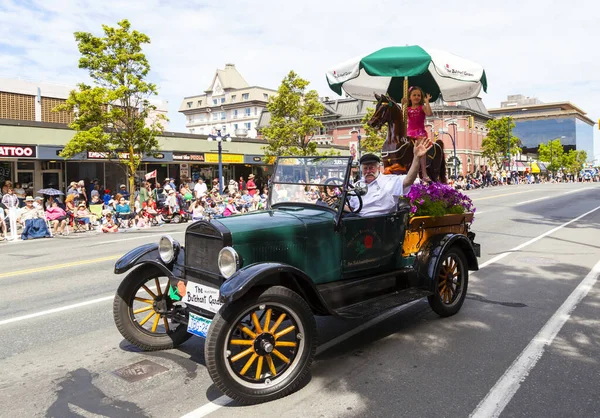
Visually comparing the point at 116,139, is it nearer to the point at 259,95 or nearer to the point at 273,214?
the point at 273,214

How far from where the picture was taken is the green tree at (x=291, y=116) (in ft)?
107

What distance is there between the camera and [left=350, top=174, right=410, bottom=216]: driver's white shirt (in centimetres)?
539

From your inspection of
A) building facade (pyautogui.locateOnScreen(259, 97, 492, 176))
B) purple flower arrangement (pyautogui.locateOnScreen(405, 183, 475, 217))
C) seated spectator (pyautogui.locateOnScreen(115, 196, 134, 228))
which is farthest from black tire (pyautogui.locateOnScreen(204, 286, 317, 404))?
building facade (pyautogui.locateOnScreen(259, 97, 492, 176))

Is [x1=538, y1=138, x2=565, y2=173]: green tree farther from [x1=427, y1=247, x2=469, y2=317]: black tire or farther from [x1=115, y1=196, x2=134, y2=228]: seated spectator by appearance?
[x1=427, y1=247, x2=469, y2=317]: black tire

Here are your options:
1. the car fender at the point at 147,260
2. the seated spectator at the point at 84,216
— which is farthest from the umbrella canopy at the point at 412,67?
the seated spectator at the point at 84,216

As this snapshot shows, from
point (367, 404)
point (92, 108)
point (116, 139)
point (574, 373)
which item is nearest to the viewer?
point (367, 404)

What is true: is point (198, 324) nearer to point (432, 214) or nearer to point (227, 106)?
point (432, 214)

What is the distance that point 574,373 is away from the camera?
4145 mm

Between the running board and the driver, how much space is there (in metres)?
0.90

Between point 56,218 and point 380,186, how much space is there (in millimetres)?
14608

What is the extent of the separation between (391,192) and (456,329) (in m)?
1.66

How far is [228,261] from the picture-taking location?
397 centimetres

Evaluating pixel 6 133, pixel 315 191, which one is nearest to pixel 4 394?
pixel 315 191

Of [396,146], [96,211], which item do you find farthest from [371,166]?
[96,211]
